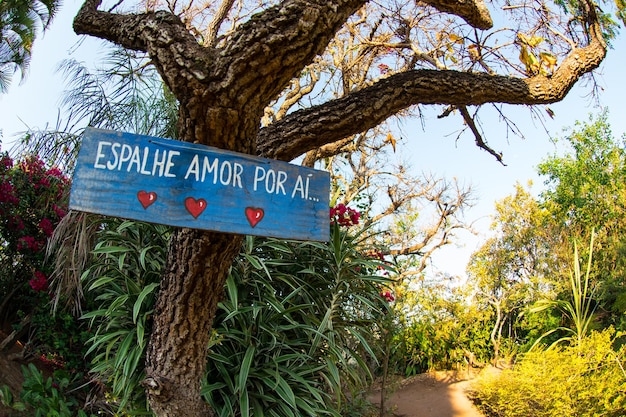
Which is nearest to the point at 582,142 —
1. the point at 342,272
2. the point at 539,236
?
the point at 539,236

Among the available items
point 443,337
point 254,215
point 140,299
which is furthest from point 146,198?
point 443,337

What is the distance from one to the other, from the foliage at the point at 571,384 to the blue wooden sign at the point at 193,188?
16.0ft

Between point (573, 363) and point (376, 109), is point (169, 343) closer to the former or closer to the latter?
point (376, 109)

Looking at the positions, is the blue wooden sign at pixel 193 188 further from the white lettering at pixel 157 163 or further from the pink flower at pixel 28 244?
the pink flower at pixel 28 244

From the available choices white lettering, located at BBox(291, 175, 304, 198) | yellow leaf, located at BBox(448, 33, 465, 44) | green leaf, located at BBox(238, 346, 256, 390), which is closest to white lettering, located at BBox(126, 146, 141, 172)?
white lettering, located at BBox(291, 175, 304, 198)

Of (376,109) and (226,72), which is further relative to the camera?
(376,109)

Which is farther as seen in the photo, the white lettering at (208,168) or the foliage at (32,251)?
the foliage at (32,251)

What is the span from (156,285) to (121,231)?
2.22 ft

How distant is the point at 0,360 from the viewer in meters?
4.18

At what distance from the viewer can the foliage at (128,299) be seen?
2.71 m

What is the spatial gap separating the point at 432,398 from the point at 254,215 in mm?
6788

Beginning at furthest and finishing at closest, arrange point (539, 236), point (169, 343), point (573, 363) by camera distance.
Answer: point (539, 236) < point (573, 363) < point (169, 343)

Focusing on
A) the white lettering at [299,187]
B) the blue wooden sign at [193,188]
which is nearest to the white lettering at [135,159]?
the blue wooden sign at [193,188]

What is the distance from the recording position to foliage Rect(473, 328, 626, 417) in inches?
208
